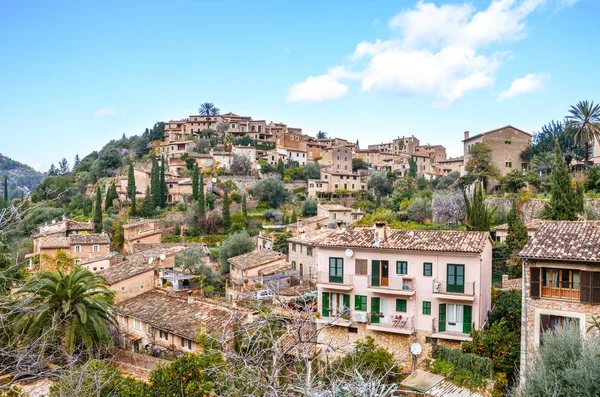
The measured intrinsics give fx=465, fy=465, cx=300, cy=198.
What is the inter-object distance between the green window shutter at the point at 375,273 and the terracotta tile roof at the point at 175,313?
6.78 metres

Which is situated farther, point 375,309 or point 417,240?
point 417,240

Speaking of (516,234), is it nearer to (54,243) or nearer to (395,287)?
(395,287)

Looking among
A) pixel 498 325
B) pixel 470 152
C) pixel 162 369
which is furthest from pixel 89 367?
pixel 470 152

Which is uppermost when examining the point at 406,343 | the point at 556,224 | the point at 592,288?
the point at 556,224

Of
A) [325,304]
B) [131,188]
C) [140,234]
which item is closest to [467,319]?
[325,304]

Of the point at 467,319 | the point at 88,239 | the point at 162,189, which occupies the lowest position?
the point at 467,319

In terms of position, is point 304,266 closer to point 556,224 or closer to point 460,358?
point 460,358

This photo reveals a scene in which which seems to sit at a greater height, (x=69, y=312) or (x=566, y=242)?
(x=566, y=242)

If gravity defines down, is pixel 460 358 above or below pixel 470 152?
below

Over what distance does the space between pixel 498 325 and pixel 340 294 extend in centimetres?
711

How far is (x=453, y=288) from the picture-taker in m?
20.2

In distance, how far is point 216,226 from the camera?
184 feet

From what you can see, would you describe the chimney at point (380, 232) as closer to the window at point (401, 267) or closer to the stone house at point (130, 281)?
the window at point (401, 267)

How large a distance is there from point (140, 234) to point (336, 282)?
33189 millimetres
